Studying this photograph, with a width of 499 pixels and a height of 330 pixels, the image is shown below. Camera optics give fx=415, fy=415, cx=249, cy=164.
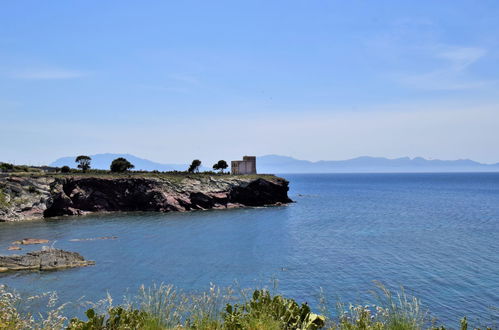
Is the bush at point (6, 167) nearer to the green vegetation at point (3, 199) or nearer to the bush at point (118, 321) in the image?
the green vegetation at point (3, 199)

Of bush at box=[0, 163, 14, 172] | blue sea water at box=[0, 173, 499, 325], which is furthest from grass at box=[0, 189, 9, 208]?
bush at box=[0, 163, 14, 172]

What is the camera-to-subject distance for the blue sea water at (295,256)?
1315 inches

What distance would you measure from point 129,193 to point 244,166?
42.2 metres

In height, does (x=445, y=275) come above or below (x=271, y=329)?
below

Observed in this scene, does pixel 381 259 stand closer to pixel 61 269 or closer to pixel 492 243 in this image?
pixel 492 243

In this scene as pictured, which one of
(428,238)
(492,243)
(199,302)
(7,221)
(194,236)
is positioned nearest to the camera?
(199,302)

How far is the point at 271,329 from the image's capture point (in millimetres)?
10133

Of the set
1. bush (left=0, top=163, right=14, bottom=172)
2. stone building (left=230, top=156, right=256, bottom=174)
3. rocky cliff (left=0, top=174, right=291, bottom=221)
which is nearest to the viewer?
rocky cliff (left=0, top=174, right=291, bottom=221)

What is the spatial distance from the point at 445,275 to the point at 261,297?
3123cm

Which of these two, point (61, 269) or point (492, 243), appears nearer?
point (61, 269)

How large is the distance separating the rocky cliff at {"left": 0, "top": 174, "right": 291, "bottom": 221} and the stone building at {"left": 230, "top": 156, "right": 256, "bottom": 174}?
42.4 ft

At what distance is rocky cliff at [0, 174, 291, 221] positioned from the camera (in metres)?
85.1

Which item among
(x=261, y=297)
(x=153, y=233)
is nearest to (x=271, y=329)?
(x=261, y=297)

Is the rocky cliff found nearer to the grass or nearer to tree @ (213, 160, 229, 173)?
Answer: the grass
